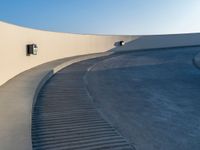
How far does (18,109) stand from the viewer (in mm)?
6297

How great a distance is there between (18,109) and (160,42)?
71.4 ft

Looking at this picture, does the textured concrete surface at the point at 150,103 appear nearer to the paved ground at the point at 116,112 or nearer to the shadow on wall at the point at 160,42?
the paved ground at the point at 116,112

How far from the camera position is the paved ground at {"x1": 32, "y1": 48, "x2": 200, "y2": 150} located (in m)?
5.45

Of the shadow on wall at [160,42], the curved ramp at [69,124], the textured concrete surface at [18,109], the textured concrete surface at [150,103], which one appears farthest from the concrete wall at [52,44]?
the textured concrete surface at [150,103]

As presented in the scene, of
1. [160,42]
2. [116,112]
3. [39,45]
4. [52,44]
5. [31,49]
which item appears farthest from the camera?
[160,42]

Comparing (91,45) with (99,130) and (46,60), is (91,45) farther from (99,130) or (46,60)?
(99,130)

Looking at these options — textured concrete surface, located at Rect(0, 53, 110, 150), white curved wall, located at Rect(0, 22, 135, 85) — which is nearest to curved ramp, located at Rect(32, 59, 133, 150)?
textured concrete surface, located at Rect(0, 53, 110, 150)

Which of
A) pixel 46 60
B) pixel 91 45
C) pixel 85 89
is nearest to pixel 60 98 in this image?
pixel 85 89

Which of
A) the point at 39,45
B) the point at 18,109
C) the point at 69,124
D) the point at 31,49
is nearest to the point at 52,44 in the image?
the point at 39,45

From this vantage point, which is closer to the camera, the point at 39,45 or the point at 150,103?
the point at 150,103

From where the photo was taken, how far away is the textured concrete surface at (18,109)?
15.3 ft

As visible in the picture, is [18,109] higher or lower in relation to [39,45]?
lower

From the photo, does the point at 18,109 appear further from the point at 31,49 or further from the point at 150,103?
the point at 31,49

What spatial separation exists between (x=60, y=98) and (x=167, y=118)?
295 cm
